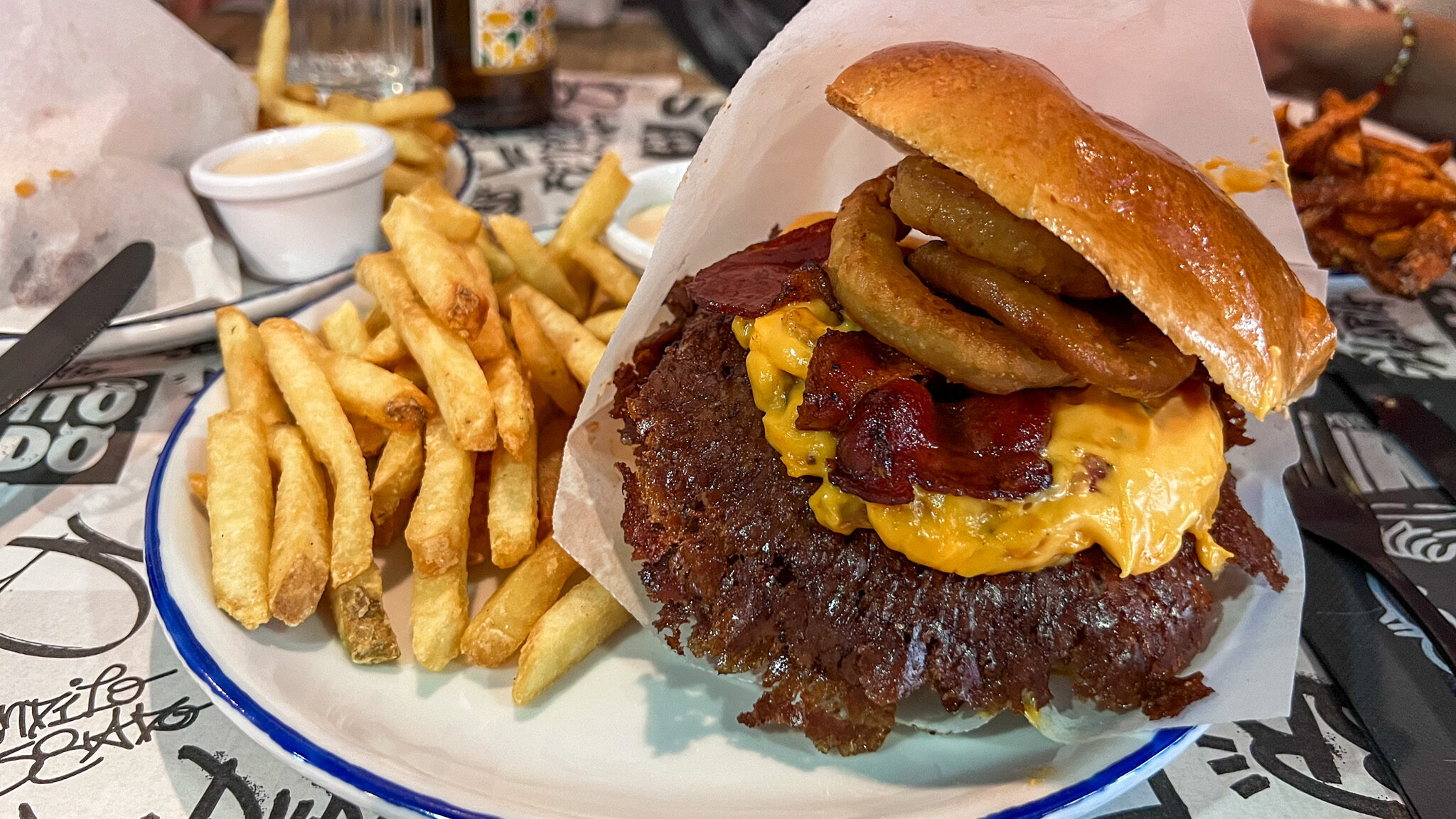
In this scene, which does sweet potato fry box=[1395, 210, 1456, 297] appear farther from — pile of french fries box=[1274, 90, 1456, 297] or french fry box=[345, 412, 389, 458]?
french fry box=[345, 412, 389, 458]

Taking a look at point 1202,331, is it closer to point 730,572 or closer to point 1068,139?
point 1068,139

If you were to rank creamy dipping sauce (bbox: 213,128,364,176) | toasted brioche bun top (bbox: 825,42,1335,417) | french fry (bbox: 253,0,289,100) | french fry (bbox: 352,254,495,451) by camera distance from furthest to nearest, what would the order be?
1. french fry (bbox: 253,0,289,100)
2. creamy dipping sauce (bbox: 213,128,364,176)
3. french fry (bbox: 352,254,495,451)
4. toasted brioche bun top (bbox: 825,42,1335,417)

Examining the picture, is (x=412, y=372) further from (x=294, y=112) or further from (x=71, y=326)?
(x=294, y=112)

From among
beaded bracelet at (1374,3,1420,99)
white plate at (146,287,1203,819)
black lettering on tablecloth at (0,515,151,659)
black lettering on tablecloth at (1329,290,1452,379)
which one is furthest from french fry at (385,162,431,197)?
beaded bracelet at (1374,3,1420,99)

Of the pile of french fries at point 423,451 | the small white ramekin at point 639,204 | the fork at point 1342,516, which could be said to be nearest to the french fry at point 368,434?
the pile of french fries at point 423,451

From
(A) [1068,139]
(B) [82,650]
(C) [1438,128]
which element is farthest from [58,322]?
(C) [1438,128]

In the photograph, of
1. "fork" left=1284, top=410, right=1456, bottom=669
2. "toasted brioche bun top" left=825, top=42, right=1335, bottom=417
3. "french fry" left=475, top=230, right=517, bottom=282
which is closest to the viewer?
"toasted brioche bun top" left=825, top=42, right=1335, bottom=417

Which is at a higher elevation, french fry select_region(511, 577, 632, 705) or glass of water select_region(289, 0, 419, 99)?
french fry select_region(511, 577, 632, 705)
